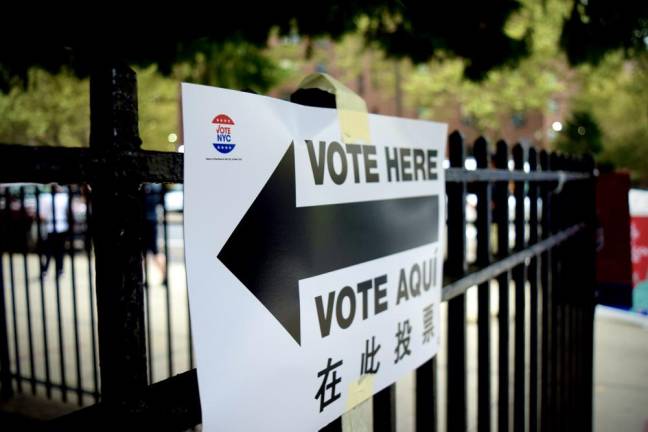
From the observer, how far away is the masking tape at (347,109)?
1.15m

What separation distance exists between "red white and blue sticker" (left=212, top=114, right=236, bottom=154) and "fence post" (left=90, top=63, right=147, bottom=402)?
0.12 m

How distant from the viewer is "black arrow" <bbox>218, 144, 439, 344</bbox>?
93cm

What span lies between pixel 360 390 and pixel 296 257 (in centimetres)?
38

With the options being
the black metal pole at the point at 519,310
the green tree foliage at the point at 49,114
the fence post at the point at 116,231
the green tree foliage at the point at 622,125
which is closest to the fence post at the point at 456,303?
the black metal pole at the point at 519,310

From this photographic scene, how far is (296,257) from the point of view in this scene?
1.04 metres

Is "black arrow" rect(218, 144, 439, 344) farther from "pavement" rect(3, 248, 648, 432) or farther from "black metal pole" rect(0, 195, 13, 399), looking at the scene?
"black metal pole" rect(0, 195, 13, 399)

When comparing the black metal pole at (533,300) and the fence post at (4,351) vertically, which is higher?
the black metal pole at (533,300)

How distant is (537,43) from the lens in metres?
15.3

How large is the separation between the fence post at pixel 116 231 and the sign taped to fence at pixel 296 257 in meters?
0.08

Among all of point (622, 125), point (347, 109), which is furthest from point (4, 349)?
point (622, 125)

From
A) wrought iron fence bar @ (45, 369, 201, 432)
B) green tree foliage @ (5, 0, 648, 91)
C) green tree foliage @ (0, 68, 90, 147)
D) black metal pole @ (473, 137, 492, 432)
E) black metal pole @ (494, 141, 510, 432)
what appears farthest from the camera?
green tree foliage @ (0, 68, 90, 147)

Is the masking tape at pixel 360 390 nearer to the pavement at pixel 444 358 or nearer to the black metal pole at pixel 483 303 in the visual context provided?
the black metal pole at pixel 483 303

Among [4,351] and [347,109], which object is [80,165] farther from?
[4,351]

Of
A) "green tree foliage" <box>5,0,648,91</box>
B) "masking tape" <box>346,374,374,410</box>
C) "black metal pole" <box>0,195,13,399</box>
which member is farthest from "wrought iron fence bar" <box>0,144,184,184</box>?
"black metal pole" <box>0,195,13,399</box>
